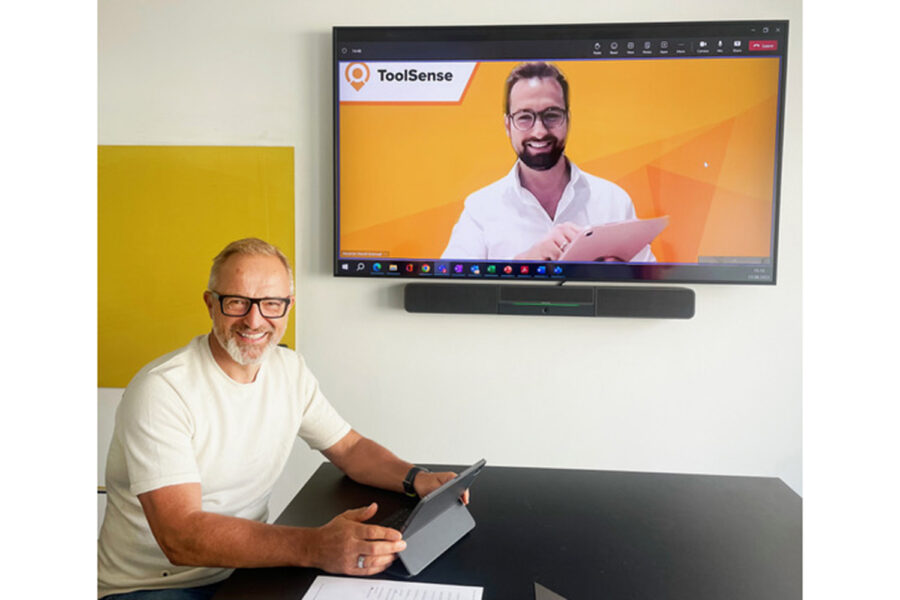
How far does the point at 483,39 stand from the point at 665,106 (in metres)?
0.78

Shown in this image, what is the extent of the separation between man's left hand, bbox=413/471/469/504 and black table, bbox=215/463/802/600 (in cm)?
5

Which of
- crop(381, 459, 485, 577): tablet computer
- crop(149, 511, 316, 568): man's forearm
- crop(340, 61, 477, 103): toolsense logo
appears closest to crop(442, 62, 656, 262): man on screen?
crop(340, 61, 477, 103): toolsense logo

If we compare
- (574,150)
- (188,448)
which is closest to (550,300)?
(574,150)

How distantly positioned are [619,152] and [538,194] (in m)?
0.37

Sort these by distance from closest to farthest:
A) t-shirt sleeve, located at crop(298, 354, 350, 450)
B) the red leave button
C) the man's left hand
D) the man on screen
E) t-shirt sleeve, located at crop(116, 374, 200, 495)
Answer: t-shirt sleeve, located at crop(116, 374, 200, 495)
the man's left hand
t-shirt sleeve, located at crop(298, 354, 350, 450)
the red leave button
the man on screen

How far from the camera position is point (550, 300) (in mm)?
2863

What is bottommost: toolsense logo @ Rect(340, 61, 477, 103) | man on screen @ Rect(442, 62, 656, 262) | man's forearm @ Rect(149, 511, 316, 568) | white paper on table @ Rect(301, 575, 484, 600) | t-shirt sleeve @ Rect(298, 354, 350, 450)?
white paper on table @ Rect(301, 575, 484, 600)

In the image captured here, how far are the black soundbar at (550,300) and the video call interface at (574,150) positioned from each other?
0.06m

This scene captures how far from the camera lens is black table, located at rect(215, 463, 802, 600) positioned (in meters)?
1.28

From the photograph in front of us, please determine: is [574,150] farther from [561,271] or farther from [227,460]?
[227,460]

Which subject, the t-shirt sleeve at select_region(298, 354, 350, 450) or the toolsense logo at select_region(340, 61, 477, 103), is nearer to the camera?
the t-shirt sleeve at select_region(298, 354, 350, 450)

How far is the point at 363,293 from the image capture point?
3018mm

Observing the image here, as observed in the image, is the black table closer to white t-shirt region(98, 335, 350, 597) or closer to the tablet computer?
the tablet computer
